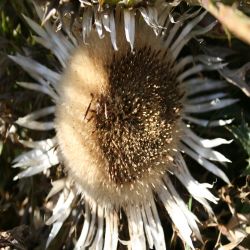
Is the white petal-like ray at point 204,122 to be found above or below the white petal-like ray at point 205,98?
below

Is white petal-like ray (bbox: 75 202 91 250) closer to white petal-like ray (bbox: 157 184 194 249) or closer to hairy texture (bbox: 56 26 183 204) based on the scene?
hairy texture (bbox: 56 26 183 204)

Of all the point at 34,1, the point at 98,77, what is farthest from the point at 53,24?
the point at 98,77

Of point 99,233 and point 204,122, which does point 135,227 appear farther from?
point 204,122

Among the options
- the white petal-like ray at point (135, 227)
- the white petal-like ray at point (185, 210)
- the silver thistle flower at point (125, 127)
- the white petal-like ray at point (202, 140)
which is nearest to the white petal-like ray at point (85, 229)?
the silver thistle flower at point (125, 127)

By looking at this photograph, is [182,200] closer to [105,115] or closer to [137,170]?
[137,170]

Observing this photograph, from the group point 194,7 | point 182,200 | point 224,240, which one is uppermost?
point 194,7

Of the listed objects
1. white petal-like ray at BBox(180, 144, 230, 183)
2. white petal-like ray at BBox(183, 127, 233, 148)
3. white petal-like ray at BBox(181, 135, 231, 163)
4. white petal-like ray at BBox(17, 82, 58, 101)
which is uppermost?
white petal-like ray at BBox(17, 82, 58, 101)

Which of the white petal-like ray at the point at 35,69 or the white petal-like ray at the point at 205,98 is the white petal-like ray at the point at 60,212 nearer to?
the white petal-like ray at the point at 35,69

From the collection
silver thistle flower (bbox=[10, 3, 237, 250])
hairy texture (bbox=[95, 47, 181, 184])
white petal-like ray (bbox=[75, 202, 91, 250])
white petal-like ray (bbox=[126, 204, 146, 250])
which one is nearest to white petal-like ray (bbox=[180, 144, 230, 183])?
silver thistle flower (bbox=[10, 3, 237, 250])
